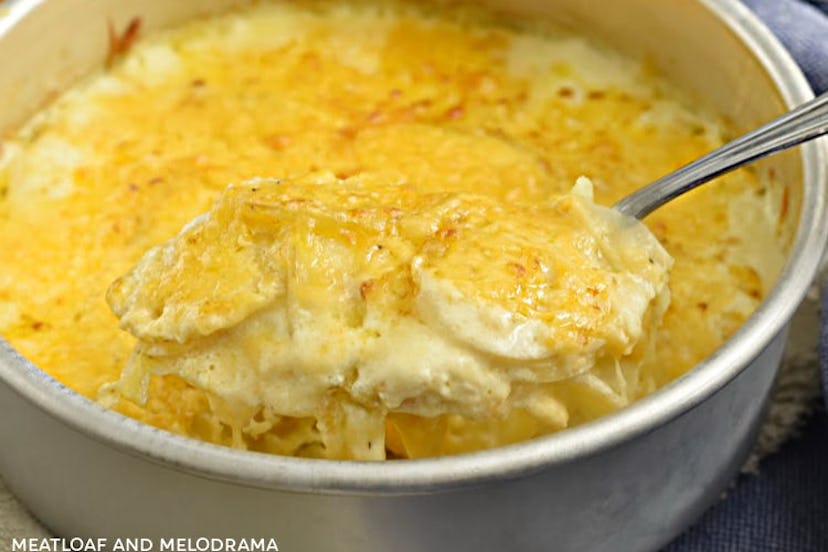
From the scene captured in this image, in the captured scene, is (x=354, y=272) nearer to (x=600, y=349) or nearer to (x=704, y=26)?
(x=600, y=349)

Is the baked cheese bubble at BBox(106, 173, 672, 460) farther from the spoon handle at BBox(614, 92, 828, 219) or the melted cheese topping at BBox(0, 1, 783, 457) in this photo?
the spoon handle at BBox(614, 92, 828, 219)

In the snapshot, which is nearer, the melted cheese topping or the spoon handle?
the melted cheese topping

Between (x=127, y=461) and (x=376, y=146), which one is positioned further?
(x=376, y=146)

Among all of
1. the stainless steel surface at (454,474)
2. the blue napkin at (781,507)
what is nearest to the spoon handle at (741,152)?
the stainless steel surface at (454,474)

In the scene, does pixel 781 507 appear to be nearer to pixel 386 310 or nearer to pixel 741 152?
pixel 741 152

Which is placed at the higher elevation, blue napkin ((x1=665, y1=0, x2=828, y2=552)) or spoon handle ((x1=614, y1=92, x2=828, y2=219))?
spoon handle ((x1=614, y1=92, x2=828, y2=219))

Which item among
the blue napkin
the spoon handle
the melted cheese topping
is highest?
the spoon handle

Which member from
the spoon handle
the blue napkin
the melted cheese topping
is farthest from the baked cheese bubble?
the blue napkin

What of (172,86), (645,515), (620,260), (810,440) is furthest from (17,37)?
(810,440)
